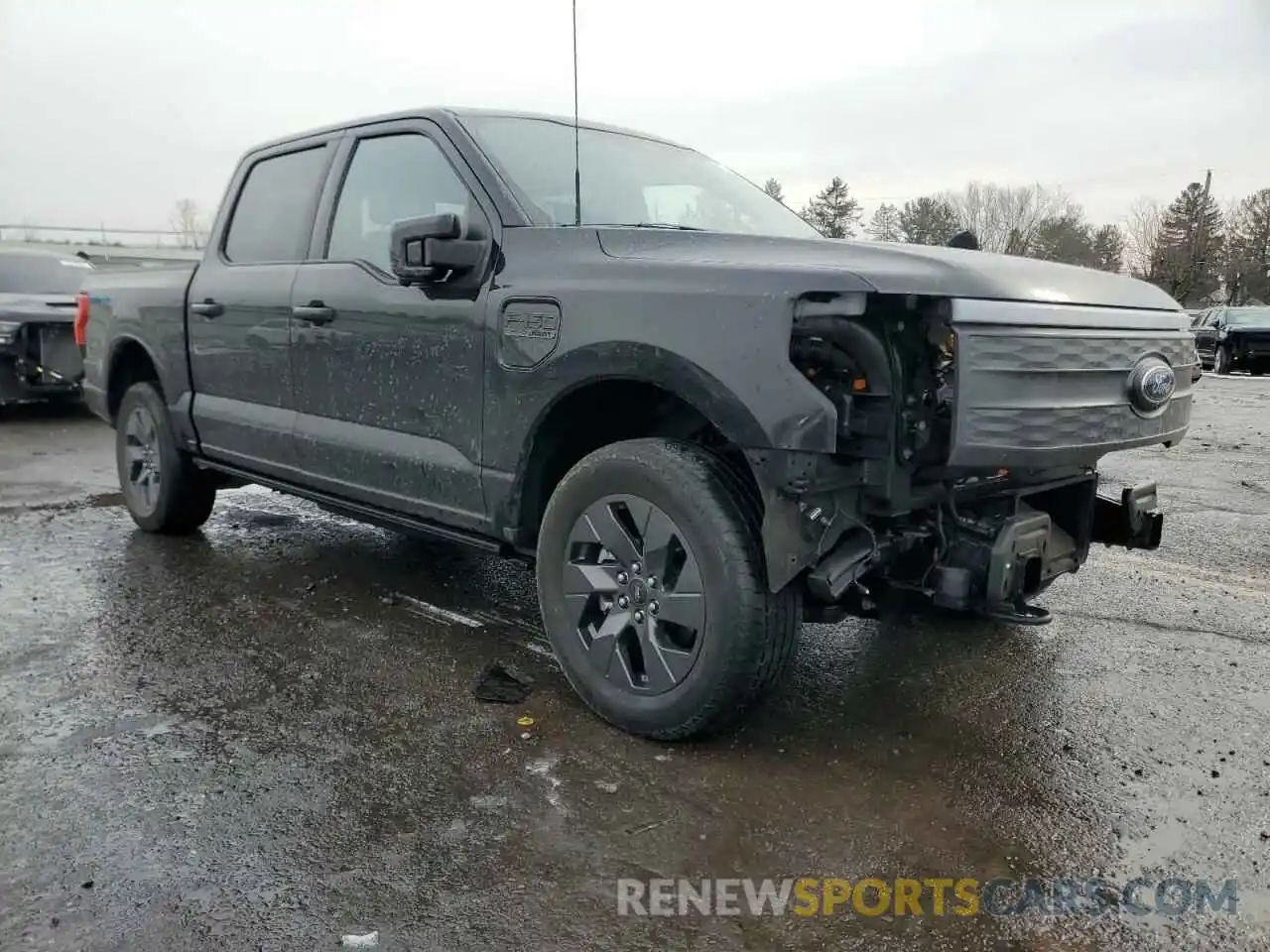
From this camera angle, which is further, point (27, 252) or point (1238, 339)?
point (1238, 339)

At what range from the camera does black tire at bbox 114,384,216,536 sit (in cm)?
514

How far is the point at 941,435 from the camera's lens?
8.39ft

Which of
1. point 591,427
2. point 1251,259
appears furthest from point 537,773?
point 1251,259

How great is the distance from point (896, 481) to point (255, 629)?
2.65 m

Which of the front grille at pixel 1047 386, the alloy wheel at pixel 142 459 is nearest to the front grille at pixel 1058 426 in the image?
the front grille at pixel 1047 386

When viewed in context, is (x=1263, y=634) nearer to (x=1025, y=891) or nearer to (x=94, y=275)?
(x=1025, y=891)

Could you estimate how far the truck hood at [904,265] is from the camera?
2.47 metres

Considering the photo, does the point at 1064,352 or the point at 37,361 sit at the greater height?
the point at 1064,352

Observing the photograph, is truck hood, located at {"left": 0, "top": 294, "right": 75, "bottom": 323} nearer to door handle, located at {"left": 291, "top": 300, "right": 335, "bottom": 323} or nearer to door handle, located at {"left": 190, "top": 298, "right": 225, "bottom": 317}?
door handle, located at {"left": 190, "top": 298, "right": 225, "bottom": 317}

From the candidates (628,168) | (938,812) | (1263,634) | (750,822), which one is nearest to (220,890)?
(750,822)

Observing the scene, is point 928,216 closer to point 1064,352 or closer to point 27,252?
point 27,252

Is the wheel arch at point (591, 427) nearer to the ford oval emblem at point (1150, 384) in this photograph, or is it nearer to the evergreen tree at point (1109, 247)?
the ford oval emblem at point (1150, 384)

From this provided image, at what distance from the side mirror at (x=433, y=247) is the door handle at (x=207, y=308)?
1.73 metres

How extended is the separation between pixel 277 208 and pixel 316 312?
2.92ft
